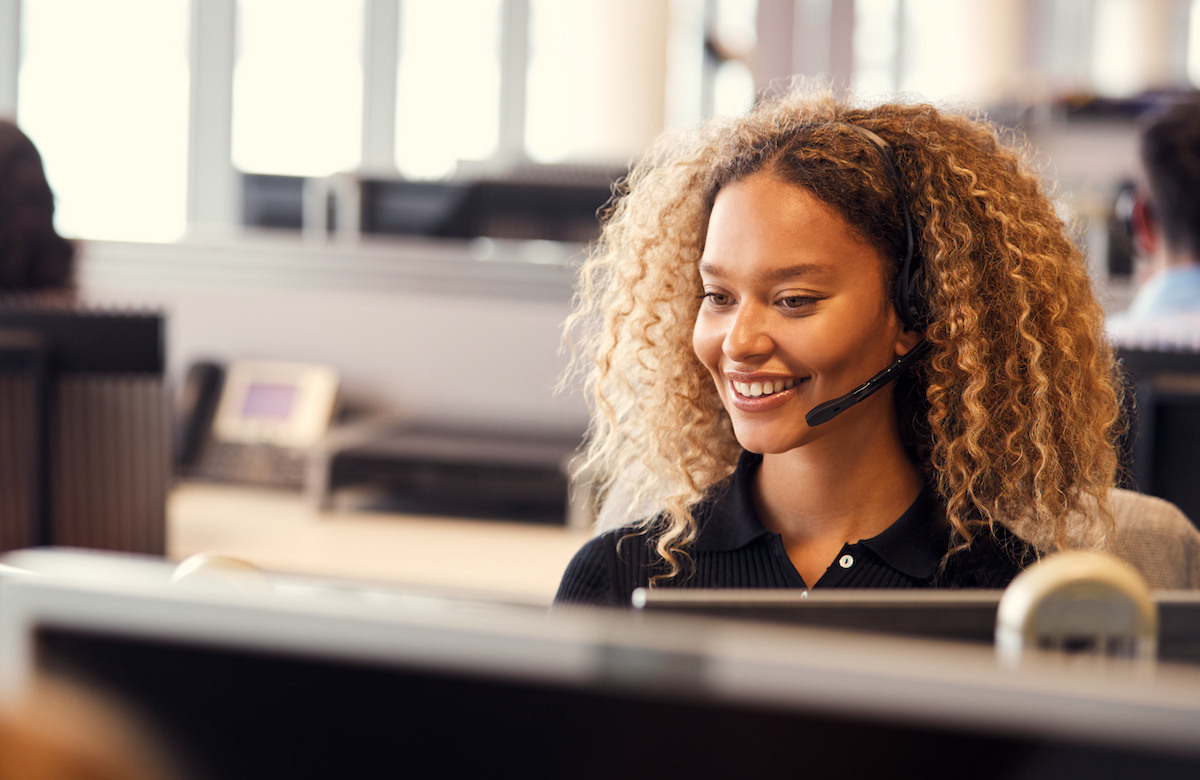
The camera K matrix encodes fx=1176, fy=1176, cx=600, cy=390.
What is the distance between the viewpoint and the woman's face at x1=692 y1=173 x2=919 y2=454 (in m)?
0.87

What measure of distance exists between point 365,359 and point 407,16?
5781mm

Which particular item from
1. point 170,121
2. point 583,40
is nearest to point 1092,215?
point 583,40

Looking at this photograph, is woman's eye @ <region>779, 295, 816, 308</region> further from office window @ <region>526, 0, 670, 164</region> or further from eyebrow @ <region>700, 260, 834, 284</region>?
office window @ <region>526, 0, 670, 164</region>

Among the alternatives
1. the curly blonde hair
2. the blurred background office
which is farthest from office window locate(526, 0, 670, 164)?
the curly blonde hair

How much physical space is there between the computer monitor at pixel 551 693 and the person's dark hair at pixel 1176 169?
1.78 m

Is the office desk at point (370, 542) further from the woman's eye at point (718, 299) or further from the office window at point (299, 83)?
the office window at point (299, 83)

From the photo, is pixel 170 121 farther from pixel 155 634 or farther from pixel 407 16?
pixel 155 634

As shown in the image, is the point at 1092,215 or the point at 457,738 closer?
the point at 457,738

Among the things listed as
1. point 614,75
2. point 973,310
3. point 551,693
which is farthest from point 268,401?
point 614,75

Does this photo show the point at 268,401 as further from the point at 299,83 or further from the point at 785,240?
the point at 299,83

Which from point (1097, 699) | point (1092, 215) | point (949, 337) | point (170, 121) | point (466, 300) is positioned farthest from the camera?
point (170, 121)

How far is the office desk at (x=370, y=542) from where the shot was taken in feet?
→ 5.24

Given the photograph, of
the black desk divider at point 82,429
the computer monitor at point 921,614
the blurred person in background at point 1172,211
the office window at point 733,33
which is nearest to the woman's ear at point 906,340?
the computer monitor at point 921,614

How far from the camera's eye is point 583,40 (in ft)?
16.2
